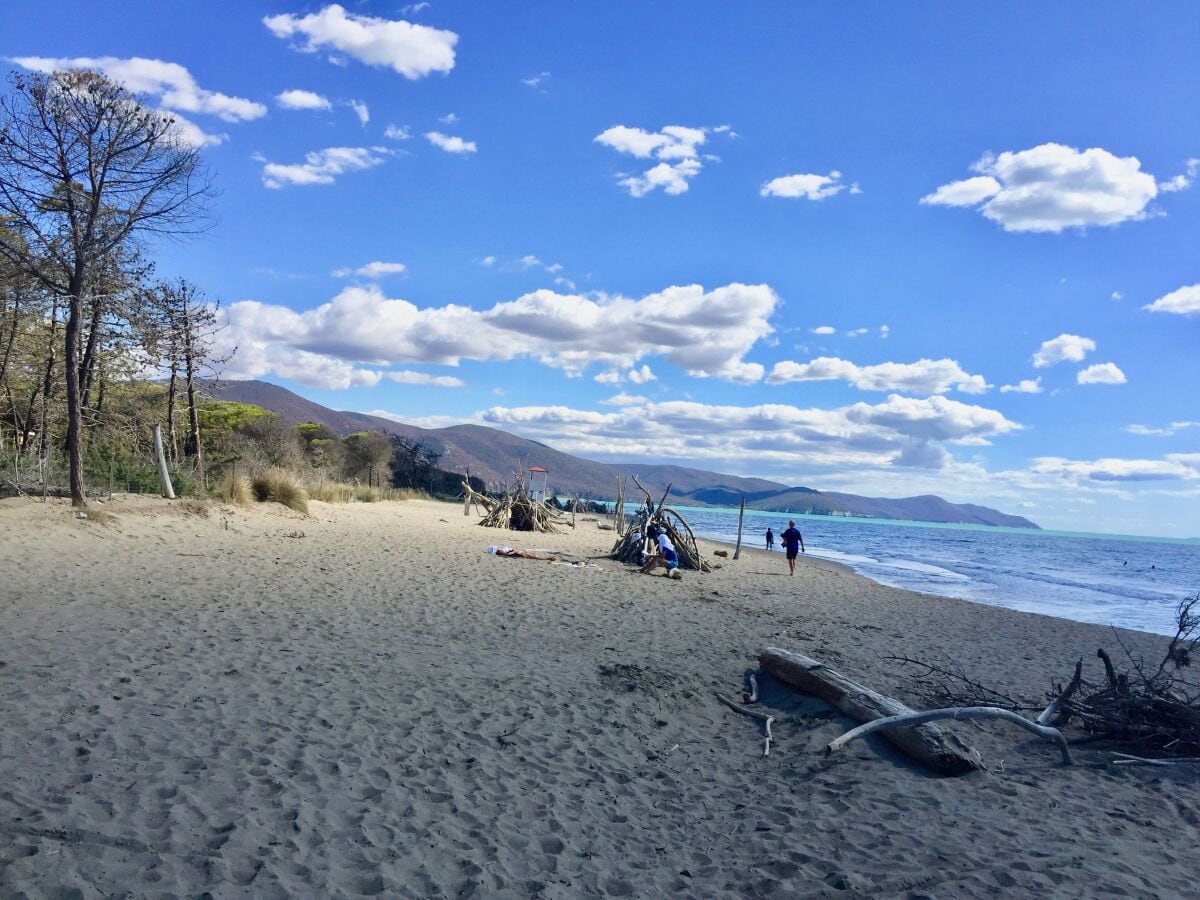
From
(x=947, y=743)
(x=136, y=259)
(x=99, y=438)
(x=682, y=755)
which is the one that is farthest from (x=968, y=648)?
(x=99, y=438)

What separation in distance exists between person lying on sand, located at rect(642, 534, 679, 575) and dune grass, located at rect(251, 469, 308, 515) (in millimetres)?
10031

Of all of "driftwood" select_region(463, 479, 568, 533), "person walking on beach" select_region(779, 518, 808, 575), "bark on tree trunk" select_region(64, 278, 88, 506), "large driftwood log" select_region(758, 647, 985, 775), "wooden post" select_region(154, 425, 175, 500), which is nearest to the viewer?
"large driftwood log" select_region(758, 647, 985, 775)

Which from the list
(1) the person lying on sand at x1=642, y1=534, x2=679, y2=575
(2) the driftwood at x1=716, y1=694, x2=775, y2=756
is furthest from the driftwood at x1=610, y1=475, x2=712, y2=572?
(2) the driftwood at x1=716, y1=694, x2=775, y2=756

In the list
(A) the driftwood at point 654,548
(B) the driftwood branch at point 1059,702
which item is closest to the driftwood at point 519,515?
(A) the driftwood at point 654,548

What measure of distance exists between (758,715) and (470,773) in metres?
2.82

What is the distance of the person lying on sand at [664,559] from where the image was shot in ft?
54.6

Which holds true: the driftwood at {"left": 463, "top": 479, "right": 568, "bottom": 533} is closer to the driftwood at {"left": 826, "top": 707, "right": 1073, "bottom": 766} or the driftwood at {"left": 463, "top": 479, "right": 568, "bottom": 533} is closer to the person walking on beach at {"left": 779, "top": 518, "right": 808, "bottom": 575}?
the person walking on beach at {"left": 779, "top": 518, "right": 808, "bottom": 575}

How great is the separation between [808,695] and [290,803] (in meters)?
4.52

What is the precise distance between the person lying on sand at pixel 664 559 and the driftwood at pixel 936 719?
421 inches

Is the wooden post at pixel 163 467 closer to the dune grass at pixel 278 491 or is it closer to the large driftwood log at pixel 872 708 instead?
the dune grass at pixel 278 491

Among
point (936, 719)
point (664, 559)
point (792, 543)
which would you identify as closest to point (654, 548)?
point (664, 559)

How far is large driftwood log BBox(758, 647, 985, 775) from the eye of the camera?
5402 millimetres

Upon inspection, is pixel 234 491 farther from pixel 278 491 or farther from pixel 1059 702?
pixel 1059 702

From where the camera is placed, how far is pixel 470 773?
4797mm
